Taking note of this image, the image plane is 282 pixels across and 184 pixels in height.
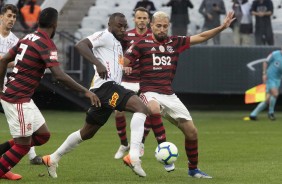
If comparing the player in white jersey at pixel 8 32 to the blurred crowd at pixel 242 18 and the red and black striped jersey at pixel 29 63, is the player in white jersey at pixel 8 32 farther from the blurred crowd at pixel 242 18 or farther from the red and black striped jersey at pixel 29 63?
the blurred crowd at pixel 242 18

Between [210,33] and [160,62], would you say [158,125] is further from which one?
[210,33]

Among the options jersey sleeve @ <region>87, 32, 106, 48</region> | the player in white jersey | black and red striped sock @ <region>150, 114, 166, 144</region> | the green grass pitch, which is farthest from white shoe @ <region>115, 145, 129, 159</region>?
jersey sleeve @ <region>87, 32, 106, 48</region>

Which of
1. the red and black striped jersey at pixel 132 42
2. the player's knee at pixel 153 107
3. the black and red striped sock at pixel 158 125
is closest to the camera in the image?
the player's knee at pixel 153 107

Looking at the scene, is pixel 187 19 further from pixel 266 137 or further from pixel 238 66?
pixel 266 137

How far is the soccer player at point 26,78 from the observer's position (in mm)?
10359

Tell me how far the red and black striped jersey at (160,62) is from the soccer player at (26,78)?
1521mm

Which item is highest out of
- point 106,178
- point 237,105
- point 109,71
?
point 109,71

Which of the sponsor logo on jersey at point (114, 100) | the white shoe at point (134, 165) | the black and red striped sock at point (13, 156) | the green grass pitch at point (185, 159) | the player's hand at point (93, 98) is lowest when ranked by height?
the green grass pitch at point (185, 159)

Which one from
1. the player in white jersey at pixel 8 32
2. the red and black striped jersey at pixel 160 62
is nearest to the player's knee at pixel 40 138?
the player in white jersey at pixel 8 32

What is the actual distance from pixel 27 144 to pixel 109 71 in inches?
59.9

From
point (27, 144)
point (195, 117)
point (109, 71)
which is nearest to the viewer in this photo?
A: point (27, 144)

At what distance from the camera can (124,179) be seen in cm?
1116

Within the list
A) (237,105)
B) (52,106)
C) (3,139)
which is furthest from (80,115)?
(3,139)

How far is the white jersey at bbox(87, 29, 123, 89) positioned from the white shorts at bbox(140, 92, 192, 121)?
1.49 ft
